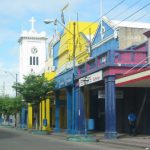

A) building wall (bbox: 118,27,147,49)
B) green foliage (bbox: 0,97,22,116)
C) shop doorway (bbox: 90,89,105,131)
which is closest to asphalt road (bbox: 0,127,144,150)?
building wall (bbox: 118,27,147,49)

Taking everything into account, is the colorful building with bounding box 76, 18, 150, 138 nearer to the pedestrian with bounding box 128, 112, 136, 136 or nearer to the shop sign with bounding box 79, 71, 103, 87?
the shop sign with bounding box 79, 71, 103, 87

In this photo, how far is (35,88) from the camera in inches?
2029

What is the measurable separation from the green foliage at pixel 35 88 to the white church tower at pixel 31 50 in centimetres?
7640

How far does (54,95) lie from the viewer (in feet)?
179

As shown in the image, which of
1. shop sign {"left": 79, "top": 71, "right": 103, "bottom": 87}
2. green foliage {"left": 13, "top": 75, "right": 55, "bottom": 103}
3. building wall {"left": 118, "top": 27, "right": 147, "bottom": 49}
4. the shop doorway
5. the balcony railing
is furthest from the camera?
green foliage {"left": 13, "top": 75, "right": 55, "bottom": 103}

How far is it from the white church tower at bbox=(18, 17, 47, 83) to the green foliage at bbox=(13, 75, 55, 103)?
76397 millimetres

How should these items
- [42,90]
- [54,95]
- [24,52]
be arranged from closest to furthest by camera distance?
A: [42,90]
[54,95]
[24,52]

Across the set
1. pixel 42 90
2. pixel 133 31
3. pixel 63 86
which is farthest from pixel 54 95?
pixel 133 31

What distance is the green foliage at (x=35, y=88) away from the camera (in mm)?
50875

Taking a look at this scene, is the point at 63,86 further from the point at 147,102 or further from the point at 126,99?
the point at 147,102

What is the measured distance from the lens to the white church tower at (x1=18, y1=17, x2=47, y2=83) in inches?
5157

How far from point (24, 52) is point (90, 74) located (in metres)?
96.4

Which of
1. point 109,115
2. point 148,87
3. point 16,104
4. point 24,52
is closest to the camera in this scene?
point 109,115

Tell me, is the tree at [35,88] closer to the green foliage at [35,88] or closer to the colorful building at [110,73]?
the green foliage at [35,88]
